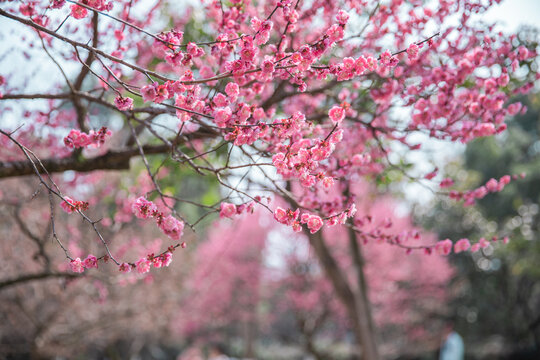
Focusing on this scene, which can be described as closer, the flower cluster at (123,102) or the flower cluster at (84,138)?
the flower cluster at (123,102)

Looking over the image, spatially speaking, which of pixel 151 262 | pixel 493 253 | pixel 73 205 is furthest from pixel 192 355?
pixel 493 253

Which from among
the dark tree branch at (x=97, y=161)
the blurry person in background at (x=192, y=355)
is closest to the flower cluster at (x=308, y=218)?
the dark tree branch at (x=97, y=161)

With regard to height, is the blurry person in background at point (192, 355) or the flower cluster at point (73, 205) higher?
the blurry person in background at point (192, 355)

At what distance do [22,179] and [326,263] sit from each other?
654 centimetres

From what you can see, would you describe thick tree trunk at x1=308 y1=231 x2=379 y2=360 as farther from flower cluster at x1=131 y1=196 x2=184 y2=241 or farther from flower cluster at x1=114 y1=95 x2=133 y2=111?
flower cluster at x1=114 y1=95 x2=133 y2=111

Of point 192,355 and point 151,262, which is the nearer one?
point 151,262

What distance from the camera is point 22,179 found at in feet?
26.4

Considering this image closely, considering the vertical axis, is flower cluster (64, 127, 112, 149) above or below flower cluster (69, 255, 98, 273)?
above

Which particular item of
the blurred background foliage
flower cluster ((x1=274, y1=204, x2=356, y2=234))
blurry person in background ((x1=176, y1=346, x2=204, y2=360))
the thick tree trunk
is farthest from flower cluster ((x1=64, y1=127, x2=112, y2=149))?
the blurred background foliage

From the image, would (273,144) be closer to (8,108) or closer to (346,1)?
(346,1)

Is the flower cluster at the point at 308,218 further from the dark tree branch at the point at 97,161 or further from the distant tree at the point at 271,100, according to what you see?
the dark tree branch at the point at 97,161

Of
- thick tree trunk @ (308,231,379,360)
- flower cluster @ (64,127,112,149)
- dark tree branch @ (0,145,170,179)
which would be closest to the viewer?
flower cluster @ (64,127,112,149)

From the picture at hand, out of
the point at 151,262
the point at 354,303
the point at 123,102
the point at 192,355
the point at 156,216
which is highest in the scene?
the point at 192,355

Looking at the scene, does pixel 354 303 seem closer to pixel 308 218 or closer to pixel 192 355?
pixel 308 218
